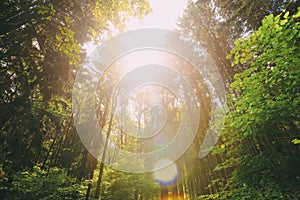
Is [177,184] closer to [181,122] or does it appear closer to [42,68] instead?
[181,122]

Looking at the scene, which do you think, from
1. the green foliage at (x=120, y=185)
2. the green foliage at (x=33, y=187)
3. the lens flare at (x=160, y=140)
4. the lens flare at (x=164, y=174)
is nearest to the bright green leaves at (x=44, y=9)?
the green foliage at (x=33, y=187)

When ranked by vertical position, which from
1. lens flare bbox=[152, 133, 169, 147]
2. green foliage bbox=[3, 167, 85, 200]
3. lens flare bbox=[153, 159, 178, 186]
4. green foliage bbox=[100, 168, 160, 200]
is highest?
lens flare bbox=[152, 133, 169, 147]

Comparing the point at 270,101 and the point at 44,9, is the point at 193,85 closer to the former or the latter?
the point at 270,101


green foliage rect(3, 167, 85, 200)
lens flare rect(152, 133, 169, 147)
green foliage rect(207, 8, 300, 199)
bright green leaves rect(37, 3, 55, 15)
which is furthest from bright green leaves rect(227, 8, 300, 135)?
lens flare rect(152, 133, 169, 147)

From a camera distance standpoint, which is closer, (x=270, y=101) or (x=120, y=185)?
(x=270, y=101)

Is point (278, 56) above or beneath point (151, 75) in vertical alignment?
beneath

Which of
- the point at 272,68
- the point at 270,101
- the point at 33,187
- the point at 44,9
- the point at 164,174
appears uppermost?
the point at 164,174

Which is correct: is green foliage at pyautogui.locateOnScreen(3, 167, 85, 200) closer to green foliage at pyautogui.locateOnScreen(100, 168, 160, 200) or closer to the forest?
the forest

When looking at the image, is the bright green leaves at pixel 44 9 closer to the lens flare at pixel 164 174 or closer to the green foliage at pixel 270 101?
the green foliage at pixel 270 101

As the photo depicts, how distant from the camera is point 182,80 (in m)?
13.4

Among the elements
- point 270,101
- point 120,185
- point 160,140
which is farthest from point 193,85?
point 270,101

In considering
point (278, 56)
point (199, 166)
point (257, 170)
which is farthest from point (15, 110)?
point (199, 166)

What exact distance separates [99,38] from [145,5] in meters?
1.31

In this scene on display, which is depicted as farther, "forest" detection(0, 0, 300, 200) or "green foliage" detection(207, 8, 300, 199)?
"forest" detection(0, 0, 300, 200)
